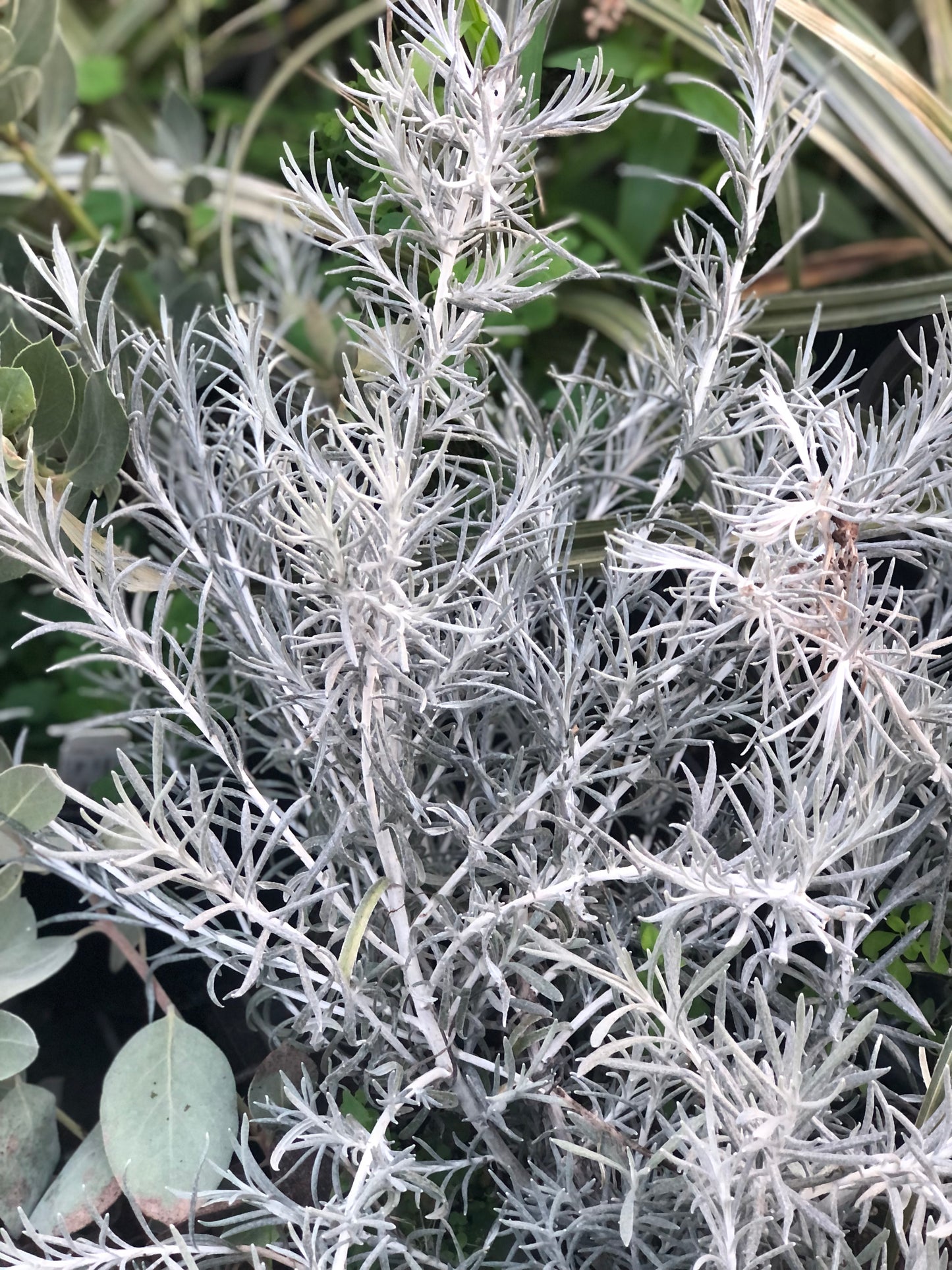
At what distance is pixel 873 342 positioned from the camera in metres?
0.51

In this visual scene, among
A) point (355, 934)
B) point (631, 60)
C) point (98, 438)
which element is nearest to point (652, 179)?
point (631, 60)

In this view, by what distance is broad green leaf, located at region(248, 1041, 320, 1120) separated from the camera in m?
0.39

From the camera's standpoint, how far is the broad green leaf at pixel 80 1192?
1.27 ft

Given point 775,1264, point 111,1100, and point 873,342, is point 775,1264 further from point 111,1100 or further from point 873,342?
point 873,342

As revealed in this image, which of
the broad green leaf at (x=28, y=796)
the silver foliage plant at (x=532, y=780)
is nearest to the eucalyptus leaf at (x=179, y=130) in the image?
Result: the silver foliage plant at (x=532, y=780)

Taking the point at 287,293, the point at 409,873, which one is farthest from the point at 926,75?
the point at 409,873

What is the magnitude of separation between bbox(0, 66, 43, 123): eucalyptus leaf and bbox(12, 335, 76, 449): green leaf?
320 mm

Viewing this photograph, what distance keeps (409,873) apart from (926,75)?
958 millimetres

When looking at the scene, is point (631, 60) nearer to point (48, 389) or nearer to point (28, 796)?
point (48, 389)

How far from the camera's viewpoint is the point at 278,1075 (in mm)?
398

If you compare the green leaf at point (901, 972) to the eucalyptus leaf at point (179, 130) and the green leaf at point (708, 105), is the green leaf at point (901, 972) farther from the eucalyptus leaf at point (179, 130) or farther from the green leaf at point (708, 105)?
the eucalyptus leaf at point (179, 130)

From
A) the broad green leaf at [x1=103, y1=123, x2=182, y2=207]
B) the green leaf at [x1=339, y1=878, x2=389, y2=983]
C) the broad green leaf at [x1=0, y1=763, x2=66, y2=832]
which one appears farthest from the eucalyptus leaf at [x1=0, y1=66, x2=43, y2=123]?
the green leaf at [x1=339, y1=878, x2=389, y2=983]

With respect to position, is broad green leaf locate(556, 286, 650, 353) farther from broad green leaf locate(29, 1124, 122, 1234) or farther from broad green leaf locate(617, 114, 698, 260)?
broad green leaf locate(29, 1124, 122, 1234)

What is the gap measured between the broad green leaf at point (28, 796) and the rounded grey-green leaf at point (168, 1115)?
0.30ft
